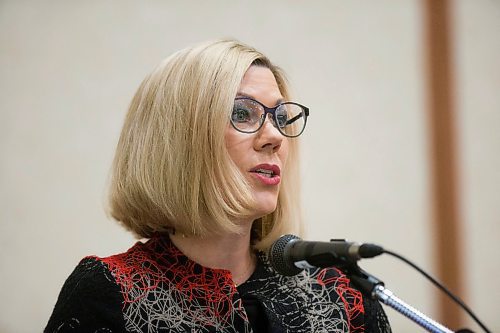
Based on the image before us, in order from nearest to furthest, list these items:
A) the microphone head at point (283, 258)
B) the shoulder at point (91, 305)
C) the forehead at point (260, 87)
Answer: the microphone head at point (283, 258) → the shoulder at point (91, 305) → the forehead at point (260, 87)

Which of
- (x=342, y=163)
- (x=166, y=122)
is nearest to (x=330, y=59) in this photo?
(x=342, y=163)

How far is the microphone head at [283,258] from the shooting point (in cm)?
108

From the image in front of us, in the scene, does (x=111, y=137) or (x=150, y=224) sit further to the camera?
(x=111, y=137)

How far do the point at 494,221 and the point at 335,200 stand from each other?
59 cm

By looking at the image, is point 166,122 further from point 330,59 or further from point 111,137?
point 330,59

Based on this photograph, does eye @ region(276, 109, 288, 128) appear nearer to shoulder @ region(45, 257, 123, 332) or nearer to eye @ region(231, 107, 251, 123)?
eye @ region(231, 107, 251, 123)

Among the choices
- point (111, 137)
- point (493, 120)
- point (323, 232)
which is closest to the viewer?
point (111, 137)

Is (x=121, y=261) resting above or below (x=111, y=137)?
below

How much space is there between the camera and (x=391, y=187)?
2.43 metres

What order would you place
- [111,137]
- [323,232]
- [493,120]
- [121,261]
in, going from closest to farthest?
[121,261]
[111,137]
[323,232]
[493,120]

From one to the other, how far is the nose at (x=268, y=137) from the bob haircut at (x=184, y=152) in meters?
0.07

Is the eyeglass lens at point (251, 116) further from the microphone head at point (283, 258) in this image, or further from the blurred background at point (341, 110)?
the blurred background at point (341, 110)

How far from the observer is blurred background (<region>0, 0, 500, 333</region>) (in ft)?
6.89

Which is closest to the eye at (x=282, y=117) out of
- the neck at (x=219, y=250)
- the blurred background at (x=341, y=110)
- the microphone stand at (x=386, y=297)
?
the neck at (x=219, y=250)
